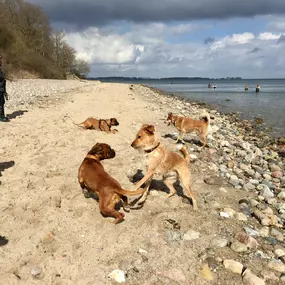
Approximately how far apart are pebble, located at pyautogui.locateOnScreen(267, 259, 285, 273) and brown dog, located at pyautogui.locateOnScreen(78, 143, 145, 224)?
8.13ft

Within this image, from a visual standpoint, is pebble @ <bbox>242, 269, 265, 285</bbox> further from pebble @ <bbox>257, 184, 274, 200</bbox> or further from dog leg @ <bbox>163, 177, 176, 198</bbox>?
pebble @ <bbox>257, 184, 274, 200</bbox>

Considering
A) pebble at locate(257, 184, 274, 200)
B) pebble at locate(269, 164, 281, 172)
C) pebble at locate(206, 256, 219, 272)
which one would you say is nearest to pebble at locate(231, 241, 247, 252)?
pebble at locate(206, 256, 219, 272)

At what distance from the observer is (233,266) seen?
5.00 m

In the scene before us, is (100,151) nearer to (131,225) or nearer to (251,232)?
(131,225)

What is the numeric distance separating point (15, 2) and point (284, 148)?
220 ft

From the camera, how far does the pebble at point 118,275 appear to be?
4625 mm

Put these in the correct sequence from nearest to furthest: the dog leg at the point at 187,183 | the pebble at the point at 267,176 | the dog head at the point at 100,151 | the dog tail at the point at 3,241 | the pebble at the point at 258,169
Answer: the dog tail at the point at 3,241 → the dog leg at the point at 187,183 → the dog head at the point at 100,151 → the pebble at the point at 267,176 → the pebble at the point at 258,169

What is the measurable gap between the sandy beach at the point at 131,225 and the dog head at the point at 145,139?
1243 millimetres

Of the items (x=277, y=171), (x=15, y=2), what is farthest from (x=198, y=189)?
(x=15, y=2)

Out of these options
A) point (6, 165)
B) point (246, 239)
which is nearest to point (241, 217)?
point (246, 239)

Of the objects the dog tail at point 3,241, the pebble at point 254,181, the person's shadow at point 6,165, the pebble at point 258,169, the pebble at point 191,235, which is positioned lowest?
the pebble at point 258,169

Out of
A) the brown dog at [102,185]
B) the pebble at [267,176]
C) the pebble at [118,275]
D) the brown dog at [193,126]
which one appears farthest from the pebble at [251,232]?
the brown dog at [193,126]

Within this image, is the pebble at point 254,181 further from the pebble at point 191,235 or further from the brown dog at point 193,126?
the pebble at point 191,235

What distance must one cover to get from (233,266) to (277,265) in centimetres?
74
